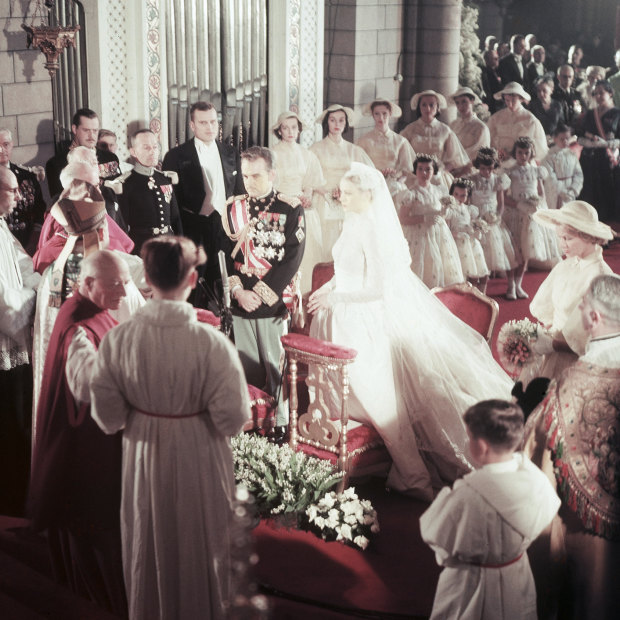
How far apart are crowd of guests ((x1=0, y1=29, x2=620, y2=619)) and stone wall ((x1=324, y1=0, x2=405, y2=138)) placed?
5.77ft

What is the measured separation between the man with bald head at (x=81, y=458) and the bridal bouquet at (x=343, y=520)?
0.98m

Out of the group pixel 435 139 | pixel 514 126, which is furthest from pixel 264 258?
pixel 514 126

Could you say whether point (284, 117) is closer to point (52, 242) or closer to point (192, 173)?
point (192, 173)

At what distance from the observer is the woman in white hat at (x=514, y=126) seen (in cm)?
1062

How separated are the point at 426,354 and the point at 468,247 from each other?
3.72 meters

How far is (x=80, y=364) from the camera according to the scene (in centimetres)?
378

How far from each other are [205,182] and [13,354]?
2631 millimetres

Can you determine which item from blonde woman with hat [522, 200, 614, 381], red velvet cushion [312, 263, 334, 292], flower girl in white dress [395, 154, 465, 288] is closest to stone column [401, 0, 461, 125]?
flower girl in white dress [395, 154, 465, 288]

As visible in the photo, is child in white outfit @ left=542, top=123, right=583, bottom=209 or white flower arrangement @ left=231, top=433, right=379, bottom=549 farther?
child in white outfit @ left=542, top=123, right=583, bottom=209

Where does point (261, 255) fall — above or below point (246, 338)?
above

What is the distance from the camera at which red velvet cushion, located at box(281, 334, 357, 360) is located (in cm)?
491

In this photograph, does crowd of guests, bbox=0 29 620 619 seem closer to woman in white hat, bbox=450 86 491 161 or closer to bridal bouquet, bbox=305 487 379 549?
bridal bouquet, bbox=305 487 379 549

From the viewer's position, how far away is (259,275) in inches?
225

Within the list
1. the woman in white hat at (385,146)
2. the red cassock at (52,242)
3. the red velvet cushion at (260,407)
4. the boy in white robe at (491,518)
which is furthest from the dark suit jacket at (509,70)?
the boy in white robe at (491,518)
